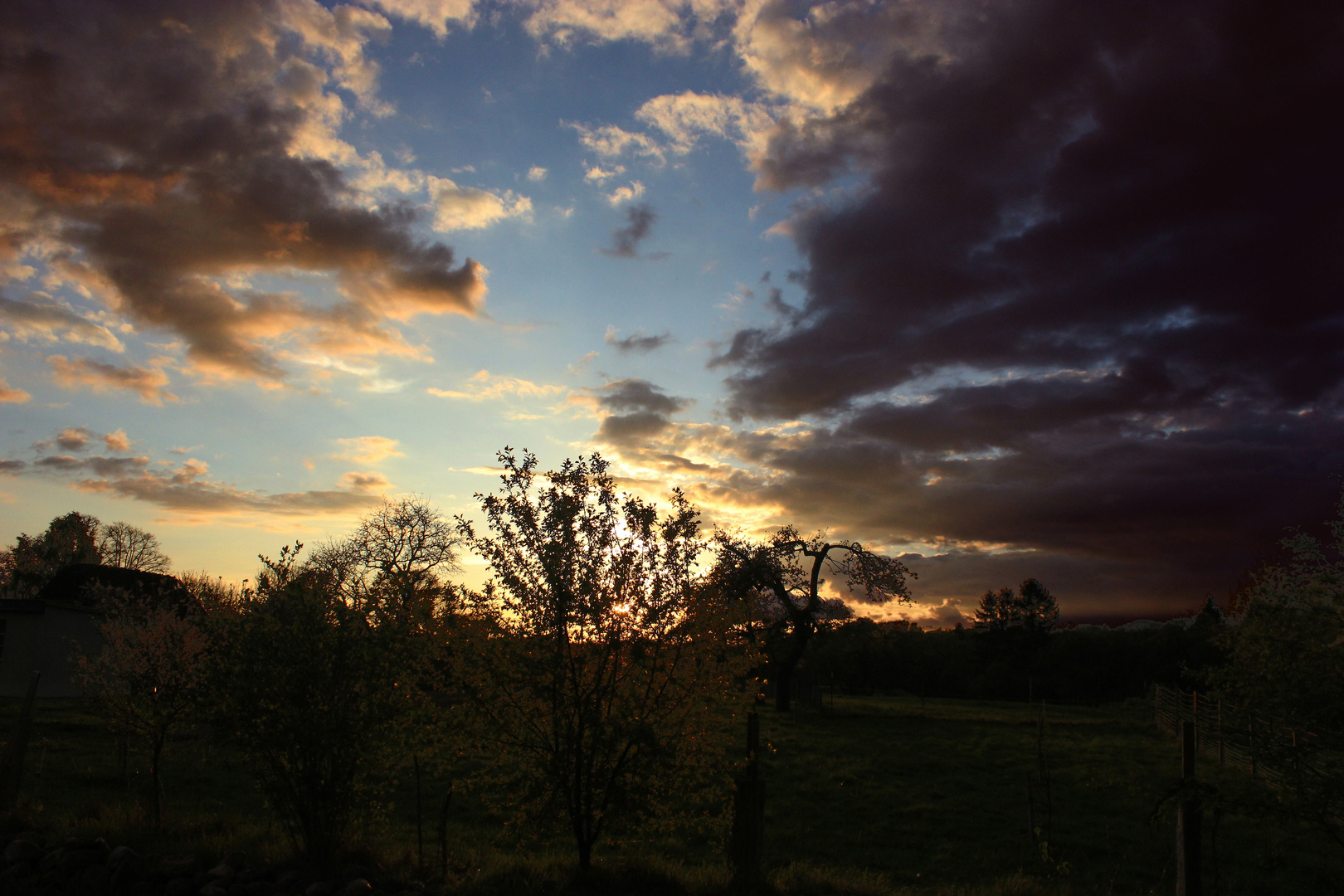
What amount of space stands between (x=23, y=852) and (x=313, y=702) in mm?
3710

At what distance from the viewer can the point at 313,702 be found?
27.4 feet

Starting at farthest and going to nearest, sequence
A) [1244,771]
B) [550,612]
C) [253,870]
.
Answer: [1244,771] < [550,612] < [253,870]

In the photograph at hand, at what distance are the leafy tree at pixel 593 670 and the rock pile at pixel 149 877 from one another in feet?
6.21

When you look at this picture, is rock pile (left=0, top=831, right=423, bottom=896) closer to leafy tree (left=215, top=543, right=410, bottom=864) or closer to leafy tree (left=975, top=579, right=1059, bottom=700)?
leafy tree (left=215, top=543, right=410, bottom=864)

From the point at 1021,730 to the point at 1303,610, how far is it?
24631 mm

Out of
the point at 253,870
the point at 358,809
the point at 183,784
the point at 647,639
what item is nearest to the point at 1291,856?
the point at 647,639

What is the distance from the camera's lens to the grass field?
913 centimetres

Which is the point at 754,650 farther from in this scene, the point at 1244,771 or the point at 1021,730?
the point at 1021,730

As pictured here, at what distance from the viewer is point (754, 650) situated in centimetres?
893

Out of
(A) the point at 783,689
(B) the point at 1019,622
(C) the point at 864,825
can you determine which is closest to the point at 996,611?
(B) the point at 1019,622

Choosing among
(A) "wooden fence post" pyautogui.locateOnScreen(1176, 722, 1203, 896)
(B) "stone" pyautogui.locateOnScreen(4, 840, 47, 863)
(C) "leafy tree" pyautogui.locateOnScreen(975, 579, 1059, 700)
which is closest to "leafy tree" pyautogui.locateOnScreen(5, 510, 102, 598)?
(B) "stone" pyautogui.locateOnScreen(4, 840, 47, 863)

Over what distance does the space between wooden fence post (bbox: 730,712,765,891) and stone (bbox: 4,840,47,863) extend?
7945 millimetres

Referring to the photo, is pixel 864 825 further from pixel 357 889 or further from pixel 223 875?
pixel 223 875

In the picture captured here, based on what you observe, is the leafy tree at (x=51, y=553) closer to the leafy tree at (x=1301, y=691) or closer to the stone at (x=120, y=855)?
the stone at (x=120, y=855)
